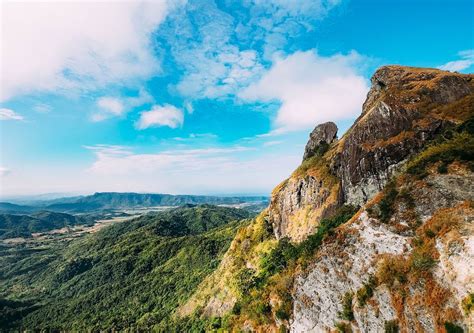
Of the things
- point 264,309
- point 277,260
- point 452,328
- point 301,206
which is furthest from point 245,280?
point 452,328

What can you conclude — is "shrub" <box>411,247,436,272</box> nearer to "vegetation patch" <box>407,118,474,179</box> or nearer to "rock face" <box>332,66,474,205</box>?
"vegetation patch" <box>407,118,474,179</box>

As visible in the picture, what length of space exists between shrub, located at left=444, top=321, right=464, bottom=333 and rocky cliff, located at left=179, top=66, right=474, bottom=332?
0.31ft

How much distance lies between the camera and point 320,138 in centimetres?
10162

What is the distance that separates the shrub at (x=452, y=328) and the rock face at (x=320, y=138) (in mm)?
68394

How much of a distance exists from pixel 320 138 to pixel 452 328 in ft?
257

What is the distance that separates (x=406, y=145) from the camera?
180 feet

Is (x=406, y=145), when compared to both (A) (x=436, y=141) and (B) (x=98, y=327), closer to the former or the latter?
(A) (x=436, y=141)

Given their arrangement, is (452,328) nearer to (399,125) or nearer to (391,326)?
(391,326)

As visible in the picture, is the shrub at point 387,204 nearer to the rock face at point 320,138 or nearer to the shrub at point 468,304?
the shrub at point 468,304

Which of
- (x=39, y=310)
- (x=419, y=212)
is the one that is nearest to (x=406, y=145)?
(x=419, y=212)

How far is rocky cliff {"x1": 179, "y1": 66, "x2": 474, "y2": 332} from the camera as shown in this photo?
33125 mm

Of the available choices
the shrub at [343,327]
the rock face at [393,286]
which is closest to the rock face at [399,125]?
the rock face at [393,286]

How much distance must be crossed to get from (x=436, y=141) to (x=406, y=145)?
493 centimetres

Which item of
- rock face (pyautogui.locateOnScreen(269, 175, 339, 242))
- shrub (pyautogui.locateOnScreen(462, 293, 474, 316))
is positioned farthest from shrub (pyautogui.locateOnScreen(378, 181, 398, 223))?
rock face (pyautogui.locateOnScreen(269, 175, 339, 242))
